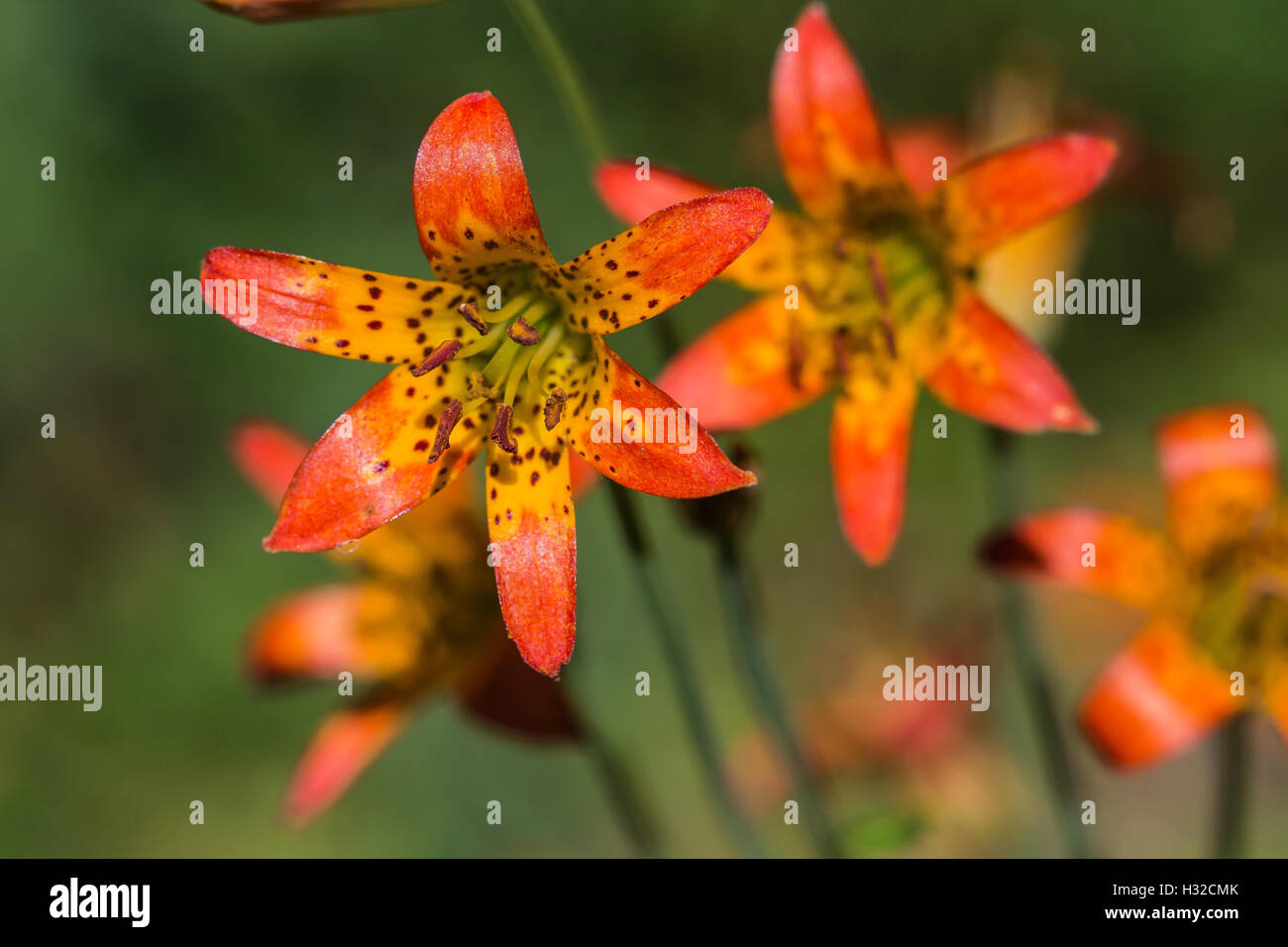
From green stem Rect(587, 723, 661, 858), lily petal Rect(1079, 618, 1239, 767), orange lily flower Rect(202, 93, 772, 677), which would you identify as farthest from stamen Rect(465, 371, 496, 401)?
lily petal Rect(1079, 618, 1239, 767)

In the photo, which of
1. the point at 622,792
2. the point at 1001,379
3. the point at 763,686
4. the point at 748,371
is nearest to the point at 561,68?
the point at 748,371

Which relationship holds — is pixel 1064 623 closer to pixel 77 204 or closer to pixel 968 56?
pixel 968 56

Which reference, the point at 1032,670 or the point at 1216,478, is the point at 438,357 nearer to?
the point at 1032,670

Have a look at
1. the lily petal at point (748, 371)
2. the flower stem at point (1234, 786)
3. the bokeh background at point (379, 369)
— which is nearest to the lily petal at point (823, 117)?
the lily petal at point (748, 371)

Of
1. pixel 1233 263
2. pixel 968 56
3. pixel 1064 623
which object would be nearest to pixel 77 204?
pixel 968 56

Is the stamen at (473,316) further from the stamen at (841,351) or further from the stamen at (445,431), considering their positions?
the stamen at (841,351)

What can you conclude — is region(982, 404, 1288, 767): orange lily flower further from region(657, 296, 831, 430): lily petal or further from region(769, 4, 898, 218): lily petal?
region(769, 4, 898, 218): lily petal
